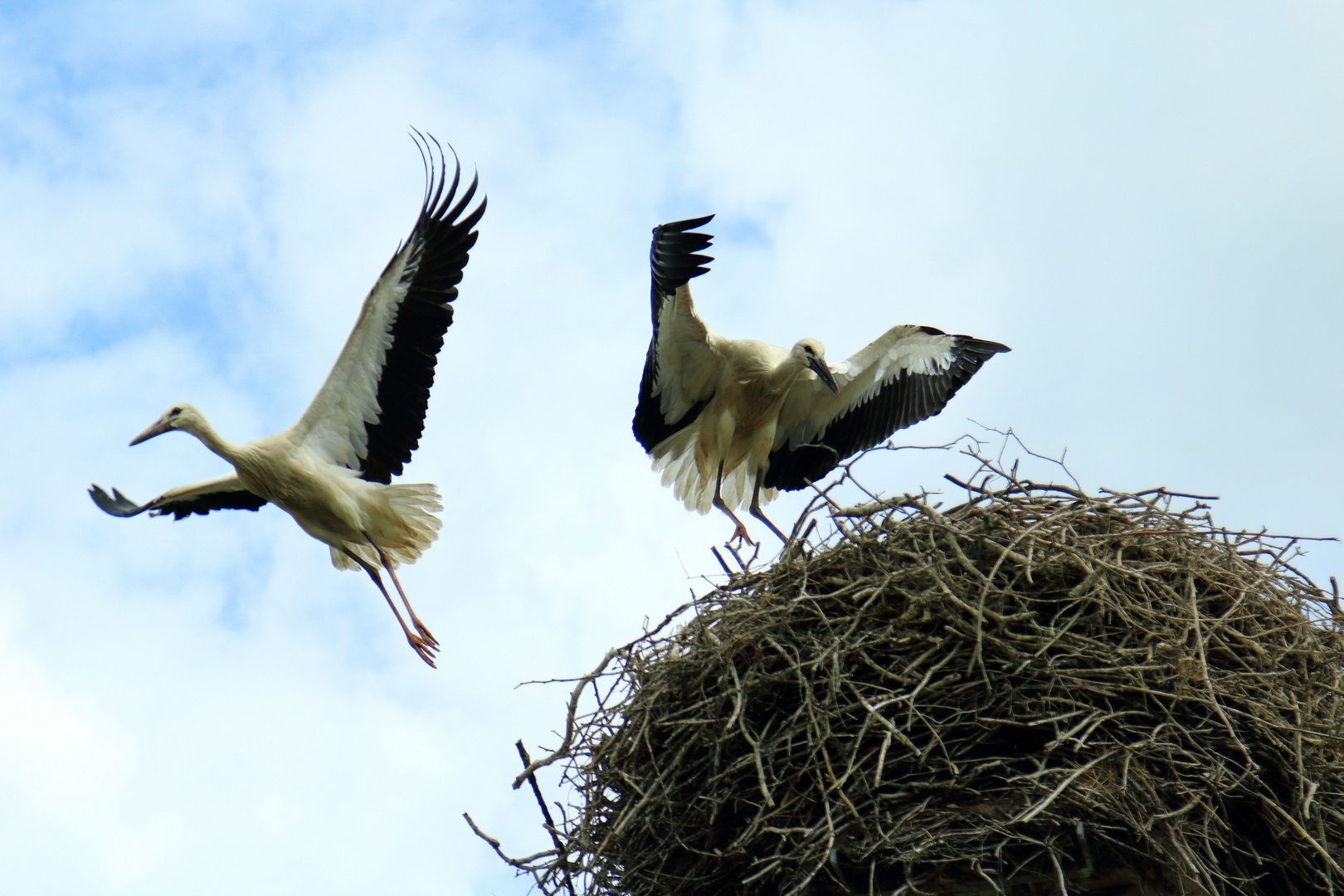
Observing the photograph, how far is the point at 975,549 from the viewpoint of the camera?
14.5ft

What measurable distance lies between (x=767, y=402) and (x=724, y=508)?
2.45 feet

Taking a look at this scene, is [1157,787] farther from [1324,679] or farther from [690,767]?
[690,767]

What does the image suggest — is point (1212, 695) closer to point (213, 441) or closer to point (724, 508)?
point (724, 508)

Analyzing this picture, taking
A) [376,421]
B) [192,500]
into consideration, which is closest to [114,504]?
[192,500]

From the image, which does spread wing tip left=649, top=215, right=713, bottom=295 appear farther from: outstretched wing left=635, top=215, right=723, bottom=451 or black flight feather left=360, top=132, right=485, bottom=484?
black flight feather left=360, top=132, right=485, bottom=484

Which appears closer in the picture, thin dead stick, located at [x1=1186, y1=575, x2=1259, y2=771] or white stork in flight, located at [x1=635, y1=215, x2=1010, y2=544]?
thin dead stick, located at [x1=1186, y1=575, x2=1259, y2=771]

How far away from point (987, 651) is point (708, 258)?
2.64m

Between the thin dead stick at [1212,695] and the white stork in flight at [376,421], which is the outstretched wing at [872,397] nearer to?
the white stork in flight at [376,421]

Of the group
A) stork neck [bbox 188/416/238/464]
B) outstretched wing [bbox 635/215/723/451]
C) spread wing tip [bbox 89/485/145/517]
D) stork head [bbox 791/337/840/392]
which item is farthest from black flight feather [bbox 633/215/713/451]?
spread wing tip [bbox 89/485/145/517]

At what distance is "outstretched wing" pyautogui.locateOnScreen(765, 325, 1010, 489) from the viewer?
7336 mm

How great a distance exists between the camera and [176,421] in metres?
7.61

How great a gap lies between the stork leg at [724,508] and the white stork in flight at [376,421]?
1803mm

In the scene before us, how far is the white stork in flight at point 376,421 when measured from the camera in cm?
734

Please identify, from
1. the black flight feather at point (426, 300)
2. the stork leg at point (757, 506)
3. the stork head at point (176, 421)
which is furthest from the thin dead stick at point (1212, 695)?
the stork head at point (176, 421)
